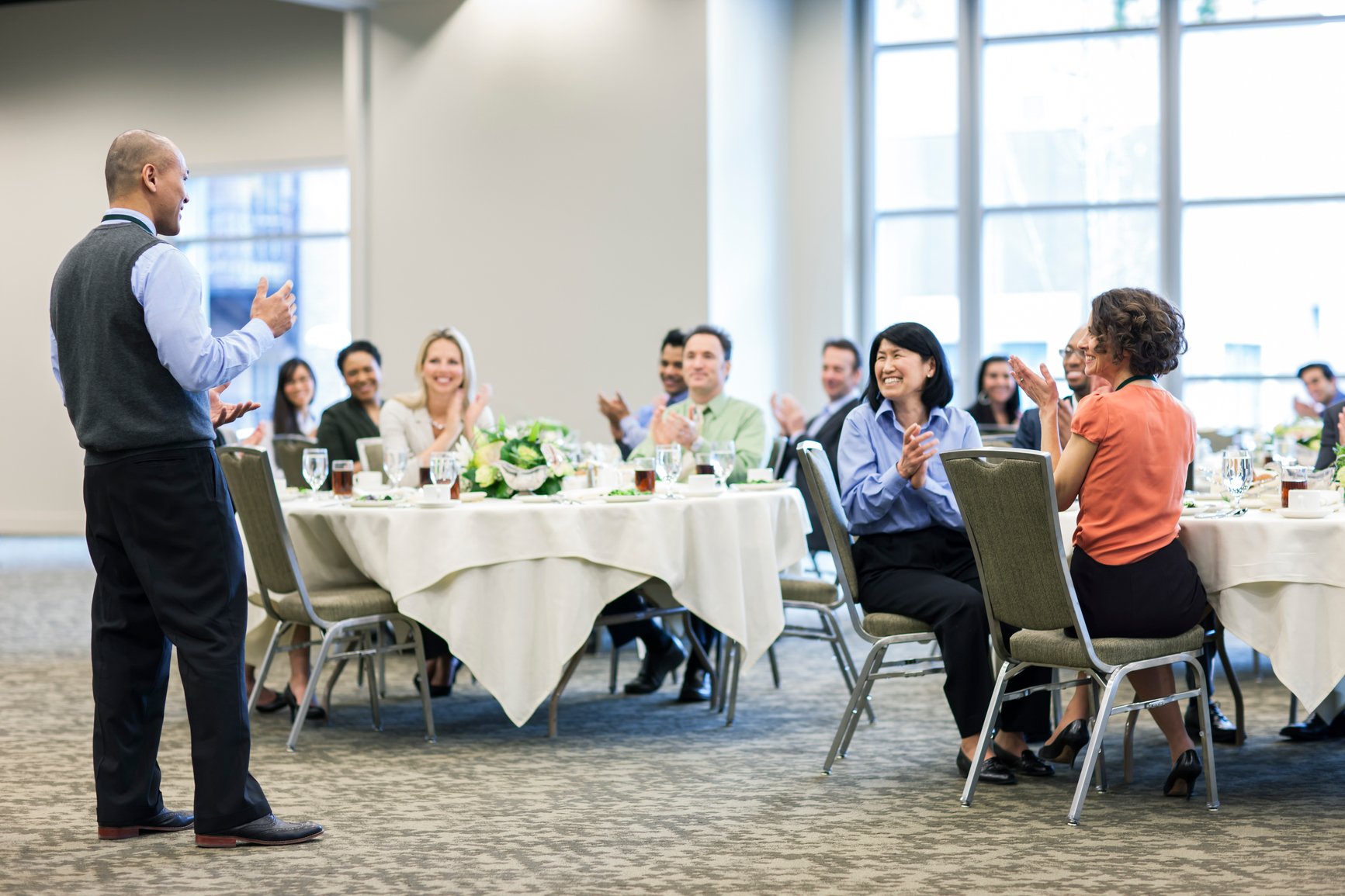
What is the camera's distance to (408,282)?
34.9 feet

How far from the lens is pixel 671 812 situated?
13.0 ft

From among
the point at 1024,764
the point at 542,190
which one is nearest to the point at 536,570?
the point at 1024,764

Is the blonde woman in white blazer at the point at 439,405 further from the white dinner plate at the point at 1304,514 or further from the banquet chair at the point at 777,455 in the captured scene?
the white dinner plate at the point at 1304,514

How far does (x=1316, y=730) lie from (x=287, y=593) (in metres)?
3.50

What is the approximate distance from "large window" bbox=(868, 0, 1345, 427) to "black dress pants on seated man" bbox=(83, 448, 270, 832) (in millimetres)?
8484

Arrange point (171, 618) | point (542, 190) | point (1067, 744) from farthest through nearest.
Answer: point (542, 190)
point (1067, 744)
point (171, 618)

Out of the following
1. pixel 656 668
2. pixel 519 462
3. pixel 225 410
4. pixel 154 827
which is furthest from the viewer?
pixel 656 668

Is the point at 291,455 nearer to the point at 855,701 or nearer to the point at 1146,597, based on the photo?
the point at 855,701

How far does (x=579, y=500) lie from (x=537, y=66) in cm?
586

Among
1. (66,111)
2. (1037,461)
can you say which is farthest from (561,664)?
(66,111)

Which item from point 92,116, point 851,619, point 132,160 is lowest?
point 851,619

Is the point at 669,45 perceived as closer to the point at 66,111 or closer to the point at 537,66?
the point at 537,66

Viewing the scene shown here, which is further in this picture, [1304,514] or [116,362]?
[1304,514]

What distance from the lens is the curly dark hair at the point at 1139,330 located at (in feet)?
12.8
